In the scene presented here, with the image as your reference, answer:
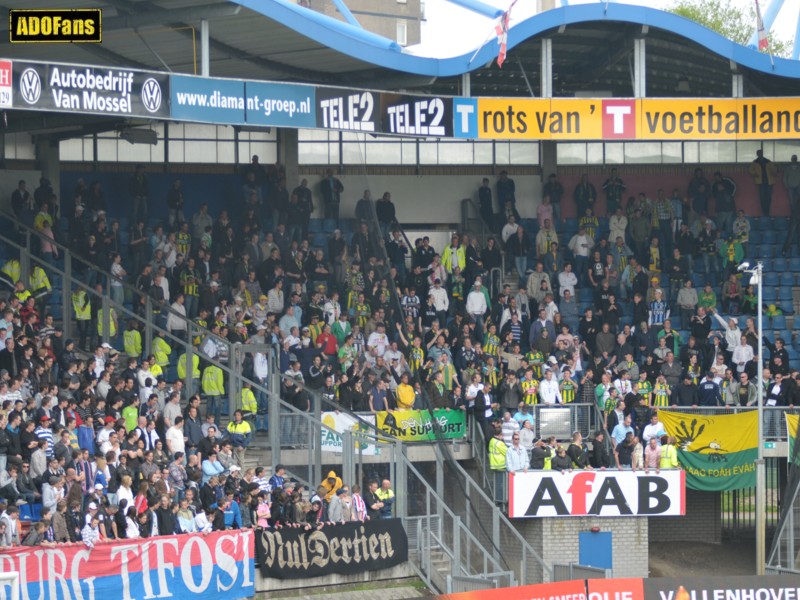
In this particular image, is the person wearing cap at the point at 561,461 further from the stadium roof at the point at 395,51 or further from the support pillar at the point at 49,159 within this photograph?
the support pillar at the point at 49,159

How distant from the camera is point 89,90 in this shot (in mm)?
21453

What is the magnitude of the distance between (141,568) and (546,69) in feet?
40.2

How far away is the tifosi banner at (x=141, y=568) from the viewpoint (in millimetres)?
17984

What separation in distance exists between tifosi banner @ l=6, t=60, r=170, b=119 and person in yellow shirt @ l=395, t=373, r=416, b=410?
6.33 meters

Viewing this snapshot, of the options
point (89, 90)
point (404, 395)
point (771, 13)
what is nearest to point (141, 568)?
point (89, 90)

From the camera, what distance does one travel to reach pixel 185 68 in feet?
90.7

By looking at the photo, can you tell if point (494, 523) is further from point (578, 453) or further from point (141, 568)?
point (141, 568)

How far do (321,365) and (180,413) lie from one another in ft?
13.2

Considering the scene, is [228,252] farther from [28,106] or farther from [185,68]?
[28,106]

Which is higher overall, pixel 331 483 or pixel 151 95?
pixel 151 95

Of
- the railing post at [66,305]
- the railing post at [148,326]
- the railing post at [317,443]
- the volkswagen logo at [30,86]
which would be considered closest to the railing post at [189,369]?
the railing post at [148,326]

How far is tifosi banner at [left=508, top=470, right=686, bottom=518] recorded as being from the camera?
25562 millimetres

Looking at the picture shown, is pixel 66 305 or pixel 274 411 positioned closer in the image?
pixel 274 411

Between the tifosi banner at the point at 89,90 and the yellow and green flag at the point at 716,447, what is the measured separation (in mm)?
10476
